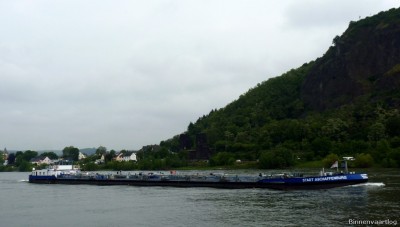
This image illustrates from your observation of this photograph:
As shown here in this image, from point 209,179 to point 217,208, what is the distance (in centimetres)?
3271

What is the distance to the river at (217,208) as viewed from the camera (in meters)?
47.3

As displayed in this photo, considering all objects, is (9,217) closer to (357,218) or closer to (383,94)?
(357,218)

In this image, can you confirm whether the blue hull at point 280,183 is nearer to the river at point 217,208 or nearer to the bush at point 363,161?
the river at point 217,208

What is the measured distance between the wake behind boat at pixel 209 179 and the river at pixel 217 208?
2772 millimetres

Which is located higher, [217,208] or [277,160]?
[277,160]

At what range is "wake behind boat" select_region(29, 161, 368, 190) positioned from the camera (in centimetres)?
7456

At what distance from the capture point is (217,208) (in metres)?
57.2

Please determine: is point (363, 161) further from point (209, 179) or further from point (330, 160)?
point (209, 179)

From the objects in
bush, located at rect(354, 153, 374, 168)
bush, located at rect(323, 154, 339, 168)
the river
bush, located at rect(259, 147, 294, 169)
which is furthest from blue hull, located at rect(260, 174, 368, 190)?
bush, located at rect(259, 147, 294, 169)

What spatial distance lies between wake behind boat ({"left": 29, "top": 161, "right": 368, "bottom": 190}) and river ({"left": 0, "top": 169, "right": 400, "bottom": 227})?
109 inches

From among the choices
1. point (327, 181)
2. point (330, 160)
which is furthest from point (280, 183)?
point (330, 160)

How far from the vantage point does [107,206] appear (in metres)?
64.3

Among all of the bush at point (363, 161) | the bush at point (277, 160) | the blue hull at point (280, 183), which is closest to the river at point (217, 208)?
the blue hull at point (280, 183)

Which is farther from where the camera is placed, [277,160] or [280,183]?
[277,160]
